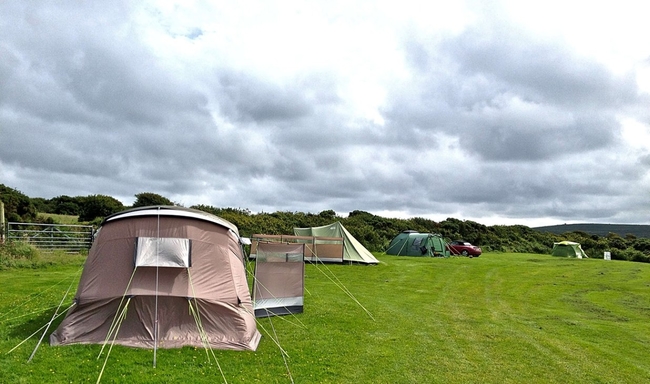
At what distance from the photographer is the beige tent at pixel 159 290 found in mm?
9102

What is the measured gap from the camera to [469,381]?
820 cm

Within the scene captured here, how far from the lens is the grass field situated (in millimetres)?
8008

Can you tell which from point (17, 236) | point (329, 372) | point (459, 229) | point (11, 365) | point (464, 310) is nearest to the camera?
point (11, 365)

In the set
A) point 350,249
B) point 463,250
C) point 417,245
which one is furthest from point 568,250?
point 350,249

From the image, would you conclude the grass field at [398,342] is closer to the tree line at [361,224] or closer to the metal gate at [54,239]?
the metal gate at [54,239]

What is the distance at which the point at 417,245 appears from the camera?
36.7 meters

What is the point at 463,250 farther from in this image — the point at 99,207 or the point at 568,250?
the point at 99,207

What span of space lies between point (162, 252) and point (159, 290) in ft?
2.21

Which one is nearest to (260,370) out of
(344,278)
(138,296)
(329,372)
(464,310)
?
(329,372)

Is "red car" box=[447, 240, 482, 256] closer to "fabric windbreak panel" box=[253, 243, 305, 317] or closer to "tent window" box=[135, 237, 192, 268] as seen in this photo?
"fabric windbreak panel" box=[253, 243, 305, 317]

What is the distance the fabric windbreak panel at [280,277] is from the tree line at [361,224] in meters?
20.1

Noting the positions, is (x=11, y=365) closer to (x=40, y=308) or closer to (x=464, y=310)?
(x=40, y=308)

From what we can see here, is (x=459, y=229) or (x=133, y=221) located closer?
(x=133, y=221)

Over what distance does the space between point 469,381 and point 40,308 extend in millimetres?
9729
